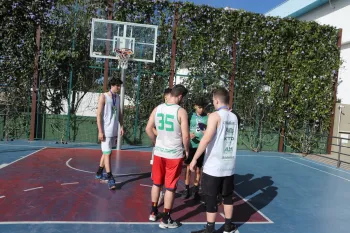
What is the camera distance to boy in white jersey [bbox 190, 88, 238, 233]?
3516mm

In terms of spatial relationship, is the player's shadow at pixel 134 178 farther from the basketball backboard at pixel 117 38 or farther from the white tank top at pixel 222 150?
the basketball backboard at pixel 117 38

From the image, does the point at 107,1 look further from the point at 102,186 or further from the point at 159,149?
the point at 159,149

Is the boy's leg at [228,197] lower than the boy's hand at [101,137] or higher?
lower

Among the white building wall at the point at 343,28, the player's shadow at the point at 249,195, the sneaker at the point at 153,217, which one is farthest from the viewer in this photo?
the white building wall at the point at 343,28

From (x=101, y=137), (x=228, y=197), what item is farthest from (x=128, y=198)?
(x=228, y=197)

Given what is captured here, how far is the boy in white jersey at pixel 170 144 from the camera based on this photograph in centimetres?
375

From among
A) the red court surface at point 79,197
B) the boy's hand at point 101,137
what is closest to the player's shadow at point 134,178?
the red court surface at point 79,197

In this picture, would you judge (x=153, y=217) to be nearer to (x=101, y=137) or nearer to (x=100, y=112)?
(x=101, y=137)

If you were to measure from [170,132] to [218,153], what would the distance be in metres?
0.65

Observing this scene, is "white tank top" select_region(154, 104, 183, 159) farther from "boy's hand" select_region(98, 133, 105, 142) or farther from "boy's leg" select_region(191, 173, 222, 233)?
"boy's hand" select_region(98, 133, 105, 142)

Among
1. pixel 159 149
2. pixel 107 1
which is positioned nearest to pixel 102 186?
pixel 159 149

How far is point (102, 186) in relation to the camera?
214 inches

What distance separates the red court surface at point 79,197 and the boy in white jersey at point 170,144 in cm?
63

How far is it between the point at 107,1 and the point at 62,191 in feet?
24.1
